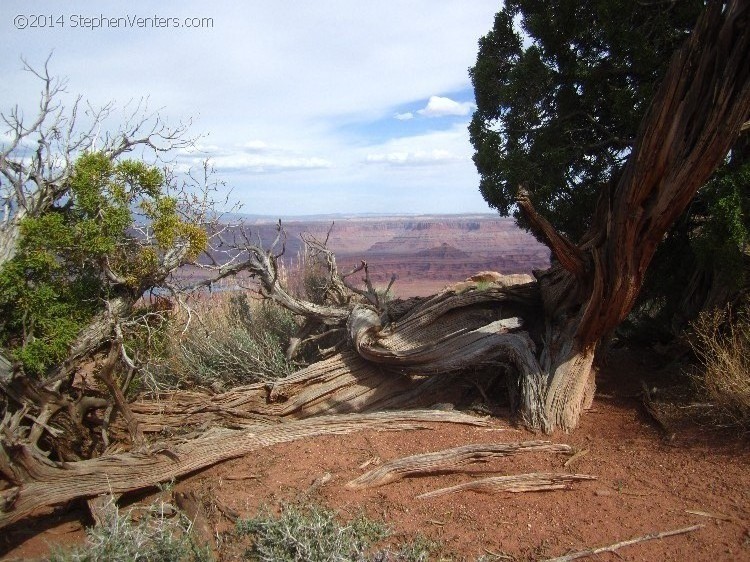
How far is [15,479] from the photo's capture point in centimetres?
460

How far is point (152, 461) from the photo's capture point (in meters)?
5.05

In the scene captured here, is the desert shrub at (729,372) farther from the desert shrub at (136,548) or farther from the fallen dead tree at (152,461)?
the desert shrub at (136,548)

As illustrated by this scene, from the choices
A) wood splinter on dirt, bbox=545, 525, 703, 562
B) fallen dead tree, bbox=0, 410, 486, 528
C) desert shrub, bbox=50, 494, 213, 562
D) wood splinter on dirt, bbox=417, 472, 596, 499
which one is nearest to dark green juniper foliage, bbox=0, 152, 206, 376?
fallen dead tree, bbox=0, 410, 486, 528

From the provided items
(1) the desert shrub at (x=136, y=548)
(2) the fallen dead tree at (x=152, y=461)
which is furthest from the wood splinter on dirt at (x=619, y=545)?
(1) the desert shrub at (x=136, y=548)

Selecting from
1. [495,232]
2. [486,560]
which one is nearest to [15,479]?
[486,560]

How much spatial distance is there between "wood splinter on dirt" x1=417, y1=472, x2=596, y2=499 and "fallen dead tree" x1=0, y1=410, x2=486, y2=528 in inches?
41.1

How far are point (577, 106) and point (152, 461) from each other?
5552 millimetres

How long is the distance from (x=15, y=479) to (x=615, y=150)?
657 centimetres

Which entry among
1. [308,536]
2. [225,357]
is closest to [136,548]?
[308,536]

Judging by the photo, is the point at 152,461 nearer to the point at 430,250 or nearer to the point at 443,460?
the point at 443,460

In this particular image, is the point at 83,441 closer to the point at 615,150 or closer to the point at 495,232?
the point at 615,150

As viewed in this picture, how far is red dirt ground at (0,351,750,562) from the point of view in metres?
3.84

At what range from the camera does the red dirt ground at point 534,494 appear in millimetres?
3840

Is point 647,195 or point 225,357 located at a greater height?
point 647,195
